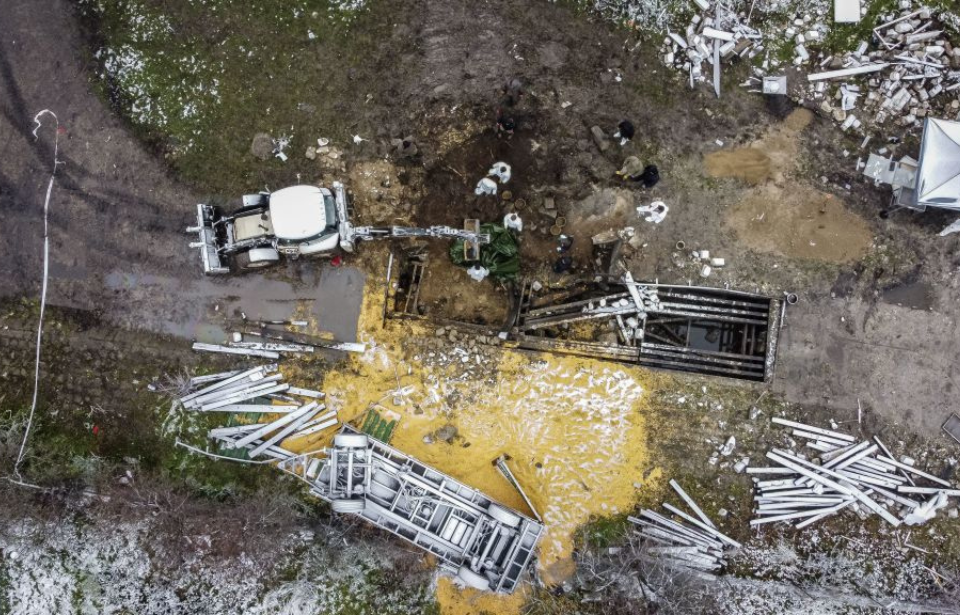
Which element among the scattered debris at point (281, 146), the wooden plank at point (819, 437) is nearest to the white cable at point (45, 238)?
the scattered debris at point (281, 146)

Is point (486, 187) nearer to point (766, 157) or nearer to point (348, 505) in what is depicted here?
point (766, 157)

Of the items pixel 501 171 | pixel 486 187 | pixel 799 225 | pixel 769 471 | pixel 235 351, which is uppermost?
pixel 501 171

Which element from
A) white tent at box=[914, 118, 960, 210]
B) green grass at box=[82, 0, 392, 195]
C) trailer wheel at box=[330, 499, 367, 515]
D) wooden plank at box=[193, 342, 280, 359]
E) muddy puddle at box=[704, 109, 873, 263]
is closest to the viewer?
trailer wheel at box=[330, 499, 367, 515]


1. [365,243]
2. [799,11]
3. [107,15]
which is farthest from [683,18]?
[107,15]

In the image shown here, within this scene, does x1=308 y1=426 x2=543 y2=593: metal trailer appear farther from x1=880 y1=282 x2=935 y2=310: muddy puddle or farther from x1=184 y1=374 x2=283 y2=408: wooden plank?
x1=880 y1=282 x2=935 y2=310: muddy puddle

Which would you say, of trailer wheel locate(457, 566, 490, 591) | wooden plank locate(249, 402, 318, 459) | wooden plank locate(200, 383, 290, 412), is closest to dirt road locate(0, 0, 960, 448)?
wooden plank locate(200, 383, 290, 412)

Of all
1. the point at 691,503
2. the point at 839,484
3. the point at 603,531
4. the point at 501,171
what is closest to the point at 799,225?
the point at 839,484
